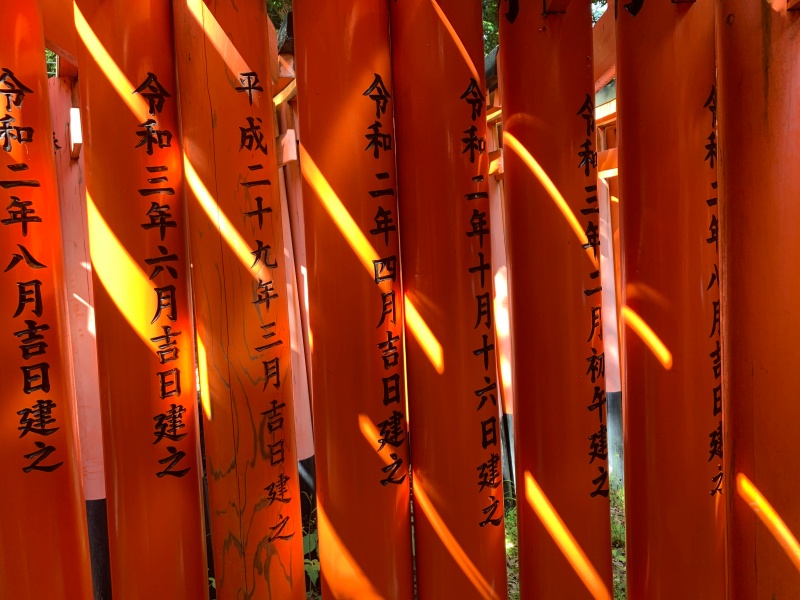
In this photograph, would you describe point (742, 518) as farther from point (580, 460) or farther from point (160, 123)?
point (160, 123)

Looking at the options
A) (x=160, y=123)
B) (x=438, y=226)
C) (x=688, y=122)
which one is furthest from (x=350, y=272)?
(x=688, y=122)

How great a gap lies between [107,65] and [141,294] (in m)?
0.65

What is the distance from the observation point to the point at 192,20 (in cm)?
197

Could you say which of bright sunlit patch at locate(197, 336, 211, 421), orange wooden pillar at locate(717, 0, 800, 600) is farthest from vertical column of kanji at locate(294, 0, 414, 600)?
orange wooden pillar at locate(717, 0, 800, 600)

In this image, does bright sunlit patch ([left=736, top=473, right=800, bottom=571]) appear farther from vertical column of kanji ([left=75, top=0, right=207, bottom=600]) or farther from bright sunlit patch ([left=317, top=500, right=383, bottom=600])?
vertical column of kanji ([left=75, top=0, right=207, bottom=600])

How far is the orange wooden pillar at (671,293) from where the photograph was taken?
7.09 feet

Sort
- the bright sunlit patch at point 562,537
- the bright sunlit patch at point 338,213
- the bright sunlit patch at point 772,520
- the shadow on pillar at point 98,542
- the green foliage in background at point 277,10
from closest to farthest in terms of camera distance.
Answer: the bright sunlit patch at point 338,213 < the bright sunlit patch at point 772,520 < the bright sunlit patch at point 562,537 < the shadow on pillar at point 98,542 < the green foliage in background at point 277,10

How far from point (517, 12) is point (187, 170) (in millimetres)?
1129

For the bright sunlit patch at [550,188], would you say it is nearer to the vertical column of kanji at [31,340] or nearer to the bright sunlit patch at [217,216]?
the bright sunlit patch at [217,216]

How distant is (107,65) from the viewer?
1964mm

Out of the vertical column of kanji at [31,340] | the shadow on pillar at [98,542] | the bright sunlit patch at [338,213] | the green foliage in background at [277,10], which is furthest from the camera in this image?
the green foliage in background at [277,10]

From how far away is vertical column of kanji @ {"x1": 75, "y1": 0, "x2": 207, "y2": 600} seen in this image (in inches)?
77.9

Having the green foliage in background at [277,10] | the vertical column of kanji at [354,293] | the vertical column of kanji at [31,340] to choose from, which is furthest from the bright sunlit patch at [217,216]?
the green foliage in background at [277,10]

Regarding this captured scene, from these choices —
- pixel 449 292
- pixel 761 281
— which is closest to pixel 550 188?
pixel 449 292
